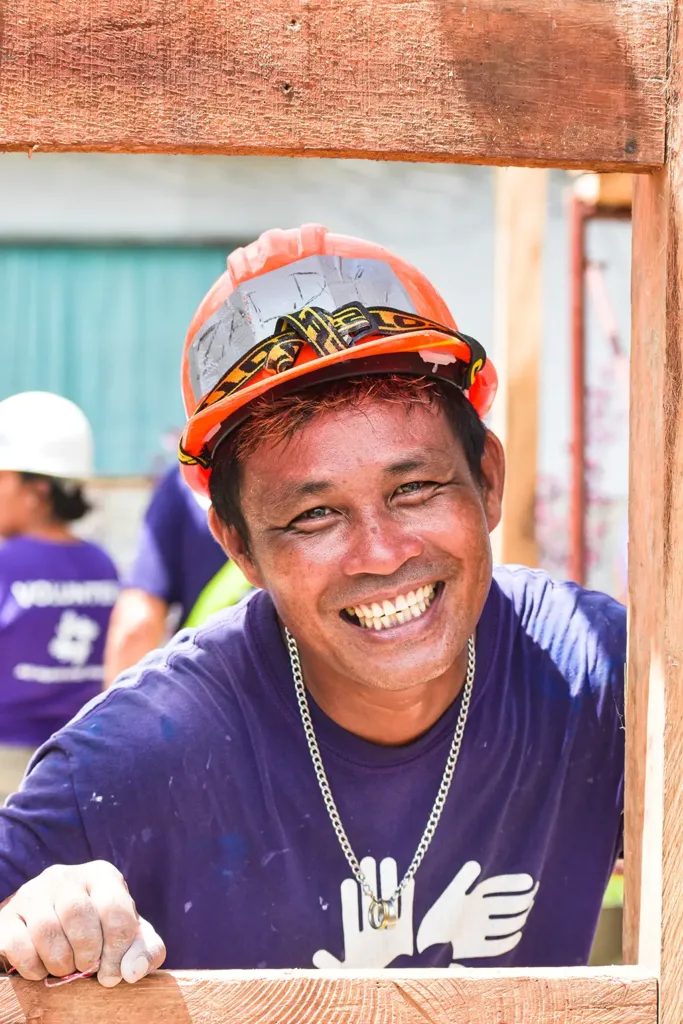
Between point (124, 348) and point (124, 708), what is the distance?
690cm

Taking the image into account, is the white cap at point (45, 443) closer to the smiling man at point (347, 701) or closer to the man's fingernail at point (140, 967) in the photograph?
the smiling man at point (347, 701)

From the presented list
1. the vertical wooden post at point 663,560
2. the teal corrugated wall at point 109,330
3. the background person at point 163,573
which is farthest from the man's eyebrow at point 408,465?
the teal corrugated wall at point 109,330

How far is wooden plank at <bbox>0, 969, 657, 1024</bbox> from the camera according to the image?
1.32m

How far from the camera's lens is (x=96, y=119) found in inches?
50.3

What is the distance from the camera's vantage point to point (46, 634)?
4.27m

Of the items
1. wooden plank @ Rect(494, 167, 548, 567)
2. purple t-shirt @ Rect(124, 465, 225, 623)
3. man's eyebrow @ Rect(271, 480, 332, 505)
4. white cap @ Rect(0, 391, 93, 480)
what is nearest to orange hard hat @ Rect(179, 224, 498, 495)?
man's eyebrow @ Rect(271, 480, 332, 505)

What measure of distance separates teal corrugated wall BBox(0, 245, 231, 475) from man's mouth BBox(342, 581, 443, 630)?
677cm

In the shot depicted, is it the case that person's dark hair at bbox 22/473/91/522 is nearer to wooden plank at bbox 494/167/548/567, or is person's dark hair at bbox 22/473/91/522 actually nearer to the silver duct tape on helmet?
wooden plank at bbox 494/167/548/567

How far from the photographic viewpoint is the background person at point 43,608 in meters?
4.25

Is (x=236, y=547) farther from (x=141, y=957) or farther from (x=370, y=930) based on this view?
(x=141, y=957)

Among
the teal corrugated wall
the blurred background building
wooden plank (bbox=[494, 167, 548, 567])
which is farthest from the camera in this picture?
the teal corrugated wall

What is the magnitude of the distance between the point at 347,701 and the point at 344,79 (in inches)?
42.3

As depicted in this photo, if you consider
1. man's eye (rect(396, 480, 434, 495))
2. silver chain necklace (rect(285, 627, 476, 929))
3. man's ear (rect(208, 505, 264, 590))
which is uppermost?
man's eye (rect(396, 480, 434, 495))

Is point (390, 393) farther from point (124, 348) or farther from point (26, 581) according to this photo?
point (124, 348)
